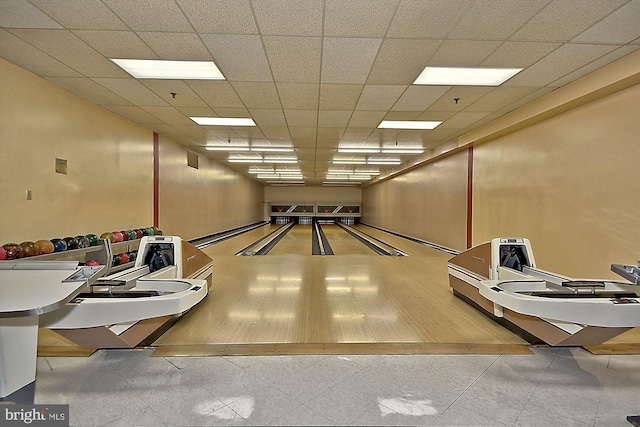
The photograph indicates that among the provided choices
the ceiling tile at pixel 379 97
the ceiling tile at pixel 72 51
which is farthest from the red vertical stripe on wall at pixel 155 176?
the ceiling tile at pixel 379 97

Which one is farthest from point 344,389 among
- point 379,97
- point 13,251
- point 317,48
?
point 379,97

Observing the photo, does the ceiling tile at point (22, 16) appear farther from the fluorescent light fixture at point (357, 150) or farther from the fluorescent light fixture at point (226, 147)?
the fluorescent light fixture at point (357, 150)

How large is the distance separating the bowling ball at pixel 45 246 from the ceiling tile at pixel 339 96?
348 cm

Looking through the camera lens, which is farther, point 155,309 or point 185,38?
point 185,38

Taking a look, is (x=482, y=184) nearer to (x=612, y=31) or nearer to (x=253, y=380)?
(x=612, y=31)

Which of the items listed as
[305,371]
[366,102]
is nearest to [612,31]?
[366,102]

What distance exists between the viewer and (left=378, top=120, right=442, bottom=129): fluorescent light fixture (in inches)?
206

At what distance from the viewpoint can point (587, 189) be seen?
3623 mm

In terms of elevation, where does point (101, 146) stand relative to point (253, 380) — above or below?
above

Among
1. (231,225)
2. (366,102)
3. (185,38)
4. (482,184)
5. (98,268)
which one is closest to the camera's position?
(98,268)

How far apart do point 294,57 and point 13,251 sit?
3.22 meters

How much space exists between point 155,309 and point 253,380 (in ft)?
2.33

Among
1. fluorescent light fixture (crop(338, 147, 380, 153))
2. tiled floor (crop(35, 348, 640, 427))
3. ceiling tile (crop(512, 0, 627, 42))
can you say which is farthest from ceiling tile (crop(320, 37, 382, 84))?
→ fluorescent light fixture (crop(338, 147, 380, 153))

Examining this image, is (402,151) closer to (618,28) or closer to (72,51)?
(618,28)
